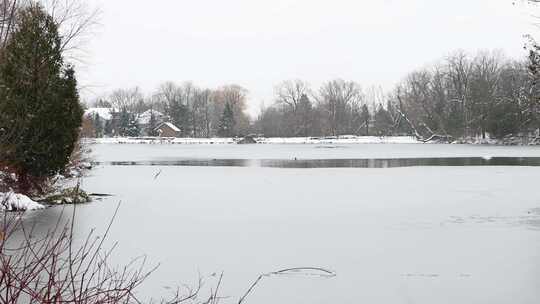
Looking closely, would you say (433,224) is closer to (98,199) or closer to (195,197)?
(195,197)

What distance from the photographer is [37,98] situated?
13.9 metres

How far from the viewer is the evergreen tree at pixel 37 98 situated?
534 inches

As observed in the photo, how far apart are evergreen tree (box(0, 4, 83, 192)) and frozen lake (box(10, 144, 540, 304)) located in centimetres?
188

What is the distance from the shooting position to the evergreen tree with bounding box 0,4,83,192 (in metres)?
13.6

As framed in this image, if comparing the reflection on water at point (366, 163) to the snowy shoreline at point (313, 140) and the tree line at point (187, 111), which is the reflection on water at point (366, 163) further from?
the tree line at point (187, 111)

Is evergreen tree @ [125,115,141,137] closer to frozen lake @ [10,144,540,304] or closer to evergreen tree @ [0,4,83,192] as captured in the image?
frozen lake @ [10,144,540,304]

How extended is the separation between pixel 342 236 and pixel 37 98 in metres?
9.17

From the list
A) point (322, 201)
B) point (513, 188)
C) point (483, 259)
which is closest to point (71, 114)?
point (322, 201)

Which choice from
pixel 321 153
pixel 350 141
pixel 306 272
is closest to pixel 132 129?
pixel 350 141

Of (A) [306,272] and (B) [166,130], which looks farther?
(B) [166,130]

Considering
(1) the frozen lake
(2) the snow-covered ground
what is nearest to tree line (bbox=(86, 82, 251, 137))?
(2) the snow-covered ground

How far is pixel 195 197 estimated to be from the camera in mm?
15812

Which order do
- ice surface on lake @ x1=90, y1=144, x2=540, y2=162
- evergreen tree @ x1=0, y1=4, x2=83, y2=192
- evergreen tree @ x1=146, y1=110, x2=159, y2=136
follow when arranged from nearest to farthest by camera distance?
evergreen tree @ x1=0, y1=4, x2=83, y2=192 → ice surface on lake @ x1=90, y1=144, x2=540, y2=162 → evergreen tree @ x1=146, y1=110, x2=159, y2=136

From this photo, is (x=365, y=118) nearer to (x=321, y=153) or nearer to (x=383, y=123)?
(x=383, y=123)
